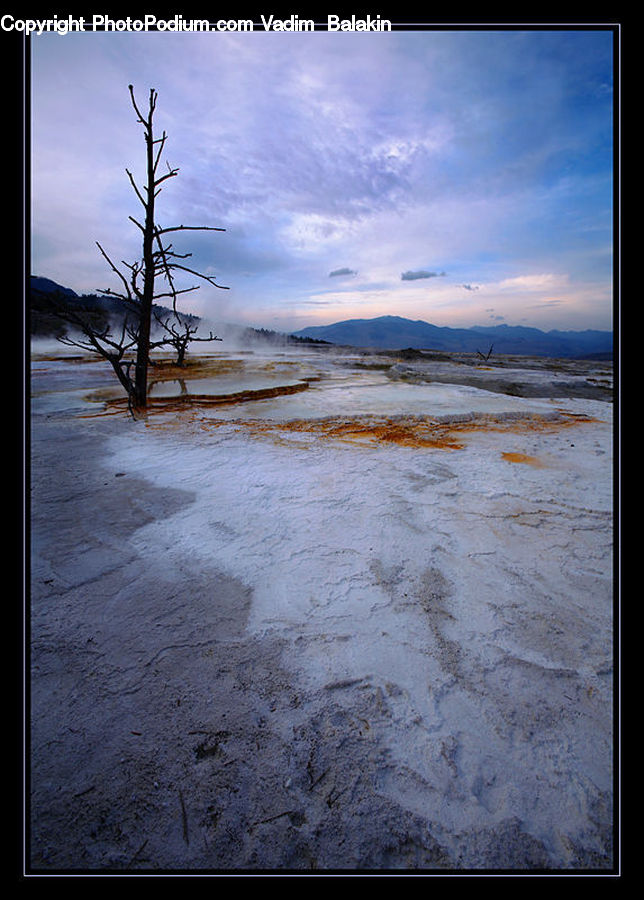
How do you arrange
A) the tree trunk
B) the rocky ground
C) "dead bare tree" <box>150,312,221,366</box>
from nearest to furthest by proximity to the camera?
the rocky ground, the tree trunk, "dead bare tree" <box>150,312,221,366</box>

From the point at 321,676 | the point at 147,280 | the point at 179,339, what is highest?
the point at 147,280

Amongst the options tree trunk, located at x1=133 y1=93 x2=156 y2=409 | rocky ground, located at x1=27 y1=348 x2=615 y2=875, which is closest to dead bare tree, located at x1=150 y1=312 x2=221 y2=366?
tree trunk, located at x1=133 y1=93 x2=156 y2=409

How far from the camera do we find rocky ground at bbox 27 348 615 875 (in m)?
0.97

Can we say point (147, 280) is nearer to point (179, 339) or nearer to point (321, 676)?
point (179, 339)

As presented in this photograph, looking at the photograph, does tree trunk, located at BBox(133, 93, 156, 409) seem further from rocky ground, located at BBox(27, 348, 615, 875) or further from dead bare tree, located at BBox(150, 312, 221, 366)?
rocky ground, located at BBox(27, 348, 615, 875)

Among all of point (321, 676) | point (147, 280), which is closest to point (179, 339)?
point (147, 280)

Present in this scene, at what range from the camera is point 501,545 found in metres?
2.22

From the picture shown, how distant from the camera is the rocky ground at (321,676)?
3.18 ft

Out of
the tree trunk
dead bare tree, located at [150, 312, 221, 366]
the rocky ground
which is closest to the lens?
the rocky ground

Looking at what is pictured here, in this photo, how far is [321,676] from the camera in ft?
4.56

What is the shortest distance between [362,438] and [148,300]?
13.3 ft
